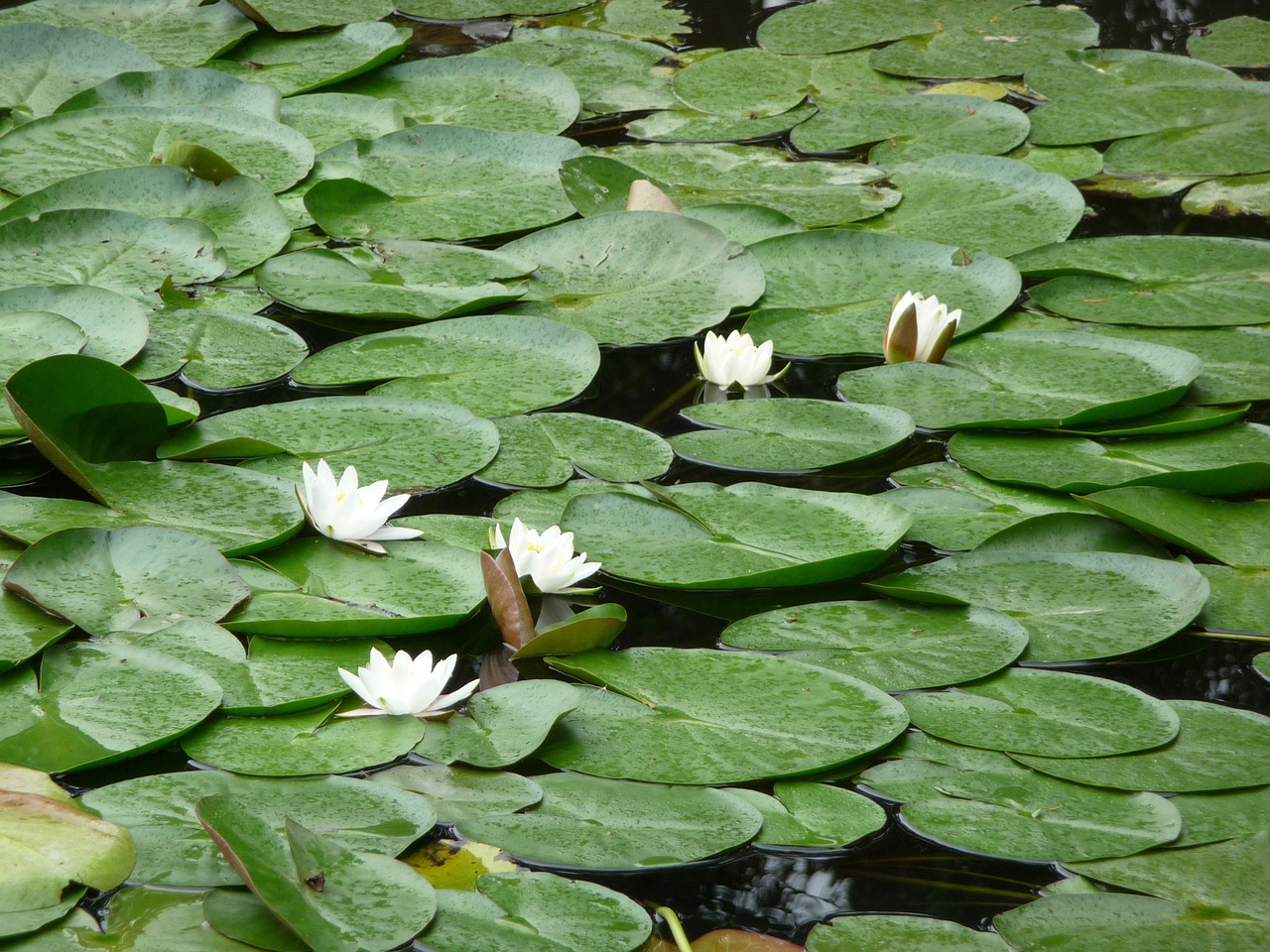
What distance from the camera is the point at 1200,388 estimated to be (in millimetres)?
2279

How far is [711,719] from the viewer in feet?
5.16

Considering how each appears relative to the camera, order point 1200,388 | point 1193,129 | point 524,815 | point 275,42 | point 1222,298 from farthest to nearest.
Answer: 1. point 275,42
2. point 1193,129
3. point 1222,298
4. point 1200,388
5. point 524,815

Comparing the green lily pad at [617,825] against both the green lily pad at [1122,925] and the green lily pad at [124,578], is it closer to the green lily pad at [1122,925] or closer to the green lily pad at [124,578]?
the green lily pad at [1122,925]

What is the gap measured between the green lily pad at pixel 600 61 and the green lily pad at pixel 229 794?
2464mm

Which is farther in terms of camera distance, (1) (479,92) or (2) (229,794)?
(1) (479,92)

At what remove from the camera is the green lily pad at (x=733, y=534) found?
5.93ft

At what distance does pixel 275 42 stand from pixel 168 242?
1.34 meters

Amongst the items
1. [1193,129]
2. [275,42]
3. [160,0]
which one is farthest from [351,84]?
[1193,129]

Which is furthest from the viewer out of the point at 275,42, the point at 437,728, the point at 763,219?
the point at 275,42

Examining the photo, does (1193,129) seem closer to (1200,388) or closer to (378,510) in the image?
(1200,388)

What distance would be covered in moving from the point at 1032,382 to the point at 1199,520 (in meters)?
0.45

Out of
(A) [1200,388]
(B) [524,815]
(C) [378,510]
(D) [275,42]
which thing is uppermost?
(D) [275,42]

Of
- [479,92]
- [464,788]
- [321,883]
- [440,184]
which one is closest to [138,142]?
[440,184]

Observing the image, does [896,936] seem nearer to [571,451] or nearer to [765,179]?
[571,451]
